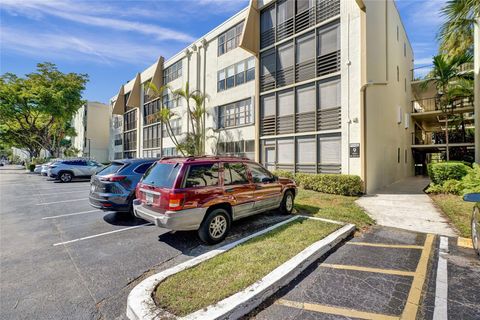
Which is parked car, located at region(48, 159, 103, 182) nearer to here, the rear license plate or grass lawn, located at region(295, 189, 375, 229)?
the rear license plate

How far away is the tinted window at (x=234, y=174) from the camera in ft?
18.1

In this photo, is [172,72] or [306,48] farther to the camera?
[172,72]

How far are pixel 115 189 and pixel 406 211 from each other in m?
9.21

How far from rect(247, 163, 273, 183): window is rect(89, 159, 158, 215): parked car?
344 cm

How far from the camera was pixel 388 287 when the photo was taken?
3416 mm

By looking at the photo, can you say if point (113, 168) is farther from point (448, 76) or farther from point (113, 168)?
point (448, 76)

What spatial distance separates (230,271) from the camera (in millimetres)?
3633

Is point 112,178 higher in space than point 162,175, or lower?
lower

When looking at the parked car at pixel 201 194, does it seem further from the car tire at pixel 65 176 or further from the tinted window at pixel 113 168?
the car tire at pixel 65 176

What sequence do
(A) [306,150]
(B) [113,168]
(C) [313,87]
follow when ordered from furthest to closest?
(A) [306,150], (C) [313,87], (B) [113,168]

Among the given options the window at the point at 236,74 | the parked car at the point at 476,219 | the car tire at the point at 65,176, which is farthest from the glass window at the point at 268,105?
the car tire at the point at 65,176

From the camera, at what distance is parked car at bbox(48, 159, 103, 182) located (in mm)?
17531

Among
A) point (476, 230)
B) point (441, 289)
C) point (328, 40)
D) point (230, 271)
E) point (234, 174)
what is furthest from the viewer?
point (328, 40)

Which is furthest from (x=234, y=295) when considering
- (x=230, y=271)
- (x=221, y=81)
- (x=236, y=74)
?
(x=221, y=81)
